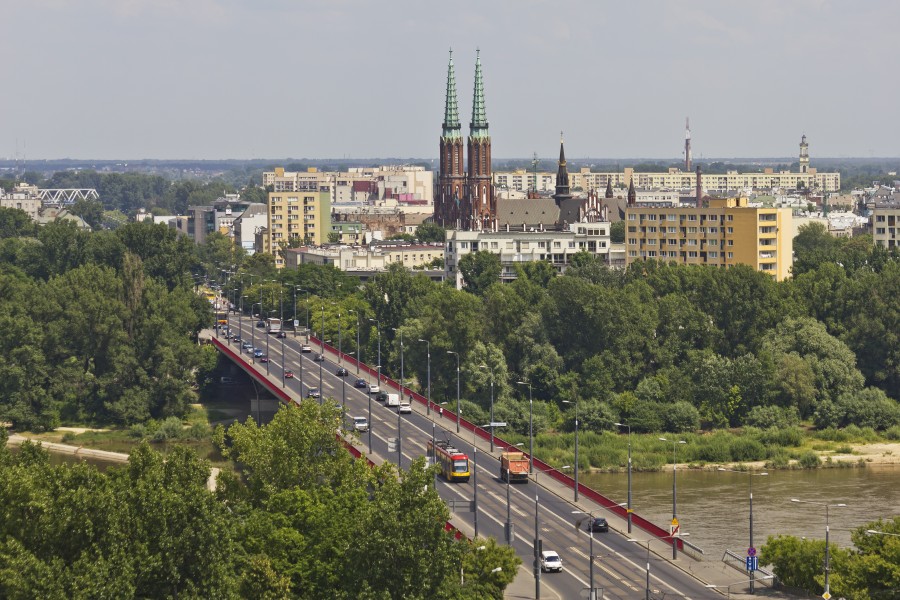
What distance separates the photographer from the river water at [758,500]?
7069cm

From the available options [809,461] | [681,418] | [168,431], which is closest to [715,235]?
[681,418]

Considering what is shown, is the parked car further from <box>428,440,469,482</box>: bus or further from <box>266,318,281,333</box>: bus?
<box>266,318,281,333</box>: bus

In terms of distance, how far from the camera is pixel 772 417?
98625mm

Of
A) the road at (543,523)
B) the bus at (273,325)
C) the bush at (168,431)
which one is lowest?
the bush at (168,431)

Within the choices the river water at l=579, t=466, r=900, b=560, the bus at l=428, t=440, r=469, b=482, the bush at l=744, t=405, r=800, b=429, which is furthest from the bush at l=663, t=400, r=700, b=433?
the bus at l=428, t=440, r=469, b=482

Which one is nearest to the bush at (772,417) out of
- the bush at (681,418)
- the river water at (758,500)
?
the bush at (681,418)

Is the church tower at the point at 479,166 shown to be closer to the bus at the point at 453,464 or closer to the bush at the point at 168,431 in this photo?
the bush at the point at 168,431

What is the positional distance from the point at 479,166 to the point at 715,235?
56.7m

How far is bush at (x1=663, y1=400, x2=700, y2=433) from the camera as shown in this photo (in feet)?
325

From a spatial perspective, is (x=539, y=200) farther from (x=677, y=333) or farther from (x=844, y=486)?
(x=844, y=486)

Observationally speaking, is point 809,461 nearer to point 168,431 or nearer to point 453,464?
point 453,464

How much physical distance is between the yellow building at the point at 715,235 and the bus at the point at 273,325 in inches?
1153

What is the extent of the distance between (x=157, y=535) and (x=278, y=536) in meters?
5.55
